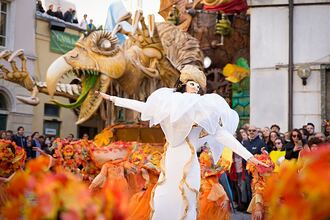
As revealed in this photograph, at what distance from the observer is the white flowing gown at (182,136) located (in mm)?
5125

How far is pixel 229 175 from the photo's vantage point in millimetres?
11961

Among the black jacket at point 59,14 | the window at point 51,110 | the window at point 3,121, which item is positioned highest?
the black jacket at point 59,14

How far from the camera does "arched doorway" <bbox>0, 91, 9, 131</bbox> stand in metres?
21.2

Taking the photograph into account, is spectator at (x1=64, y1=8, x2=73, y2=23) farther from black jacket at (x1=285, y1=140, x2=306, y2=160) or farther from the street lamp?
black jacket at (x1=285, y1=140, x2=306, y2=160)

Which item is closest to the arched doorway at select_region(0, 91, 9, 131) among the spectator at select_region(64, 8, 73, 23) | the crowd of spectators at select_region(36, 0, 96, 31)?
the crowd of spectators at select_region(36, 0, 96, 31)

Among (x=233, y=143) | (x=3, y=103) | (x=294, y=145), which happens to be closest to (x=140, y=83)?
(x=294, y=145)

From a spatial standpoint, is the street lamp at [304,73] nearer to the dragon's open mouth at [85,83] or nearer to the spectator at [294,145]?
the dragon's open mouth at [85,83]

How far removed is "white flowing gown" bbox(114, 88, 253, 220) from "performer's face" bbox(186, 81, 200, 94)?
16 centimetres

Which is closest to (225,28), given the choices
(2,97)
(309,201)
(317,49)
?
(317,49)

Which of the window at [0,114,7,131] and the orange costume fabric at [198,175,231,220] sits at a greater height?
the window at [0,114,7,131]

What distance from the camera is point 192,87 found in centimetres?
543

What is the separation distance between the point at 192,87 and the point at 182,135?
1.55ft

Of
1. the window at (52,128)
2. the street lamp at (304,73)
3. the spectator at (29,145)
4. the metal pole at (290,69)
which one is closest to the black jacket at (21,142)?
the spectator at (29,145)

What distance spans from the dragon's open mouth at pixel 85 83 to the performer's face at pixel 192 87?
7.66 m
